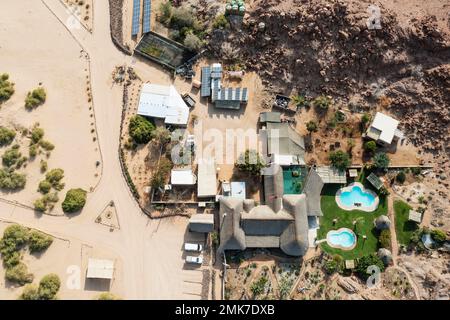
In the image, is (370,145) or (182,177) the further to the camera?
(370,145)

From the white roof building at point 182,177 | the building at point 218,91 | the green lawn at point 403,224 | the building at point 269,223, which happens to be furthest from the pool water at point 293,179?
the green lawn at point 403,224

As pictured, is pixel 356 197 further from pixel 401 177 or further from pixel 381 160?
pixel 401 177

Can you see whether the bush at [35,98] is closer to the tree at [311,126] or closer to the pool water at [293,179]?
the pool water at [293,179]

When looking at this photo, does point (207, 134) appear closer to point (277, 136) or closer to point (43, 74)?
point (277, 136)

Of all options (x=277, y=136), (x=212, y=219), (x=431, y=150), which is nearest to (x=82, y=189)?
(x=212, y=219)

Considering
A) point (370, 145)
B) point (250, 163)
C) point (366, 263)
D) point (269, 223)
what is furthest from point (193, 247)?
point (370, 145)

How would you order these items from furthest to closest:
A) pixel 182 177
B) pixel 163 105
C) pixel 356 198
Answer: pixel 163 105
pixel 356 198
pixel 182 177
